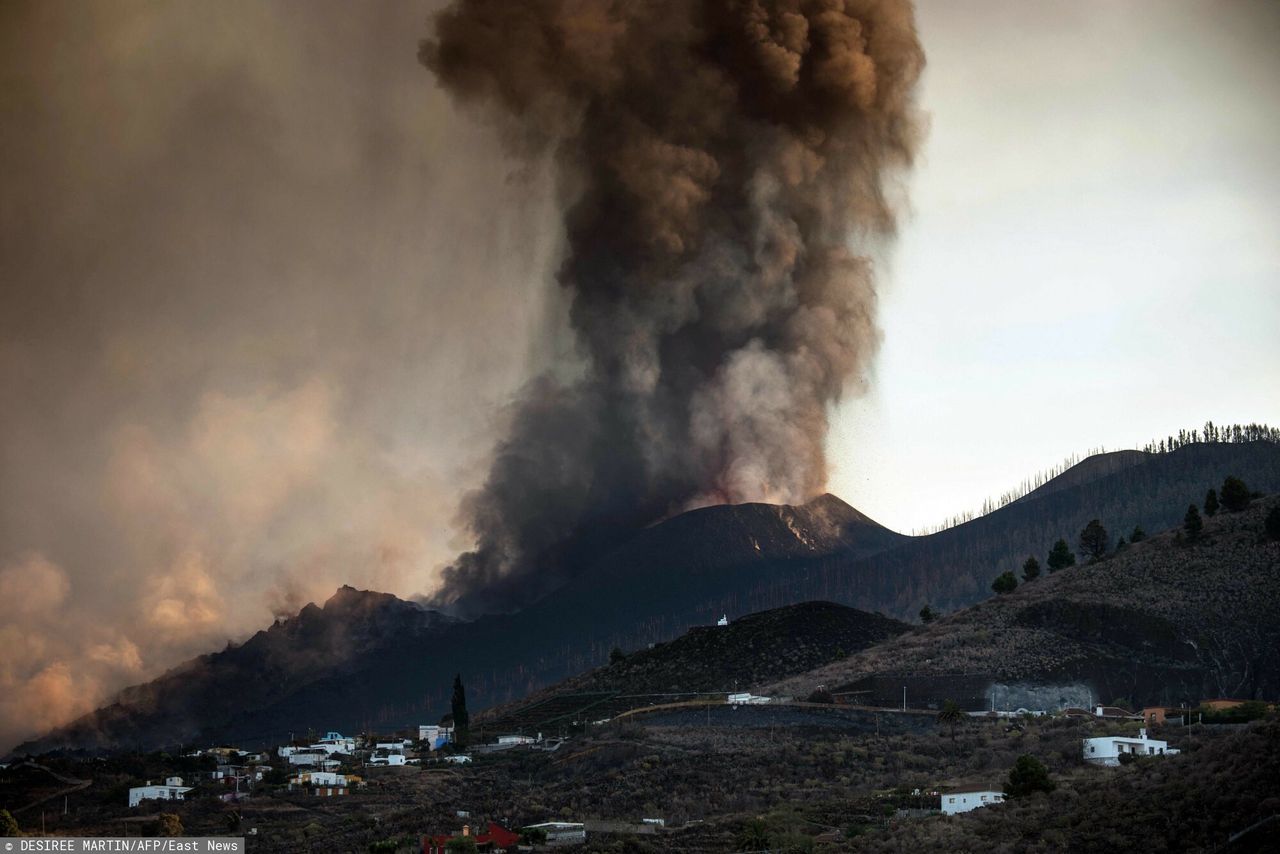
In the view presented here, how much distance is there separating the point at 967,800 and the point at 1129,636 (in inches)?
1227

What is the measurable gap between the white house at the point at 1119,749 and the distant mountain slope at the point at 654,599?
2722 inches

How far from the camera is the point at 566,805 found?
2392 inches

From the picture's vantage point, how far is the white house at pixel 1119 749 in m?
52.3

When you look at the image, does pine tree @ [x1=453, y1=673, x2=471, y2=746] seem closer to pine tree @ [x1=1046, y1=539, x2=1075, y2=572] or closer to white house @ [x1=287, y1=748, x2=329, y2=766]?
white house @ [x1=287, y1=748, x2=329, y2=766]

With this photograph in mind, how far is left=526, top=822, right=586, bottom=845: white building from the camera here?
168 feet

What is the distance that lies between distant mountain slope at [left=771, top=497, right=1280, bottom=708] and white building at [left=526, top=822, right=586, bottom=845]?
26.2 meters

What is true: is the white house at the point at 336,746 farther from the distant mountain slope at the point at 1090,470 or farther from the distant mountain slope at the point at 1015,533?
the distant mountain slope at the point at 1090,470

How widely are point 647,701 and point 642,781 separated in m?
26.7

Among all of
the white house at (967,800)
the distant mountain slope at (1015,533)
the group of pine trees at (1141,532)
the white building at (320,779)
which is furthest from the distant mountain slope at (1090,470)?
the white house at (967,800)

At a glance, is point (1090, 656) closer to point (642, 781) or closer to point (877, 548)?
point (642, 781)

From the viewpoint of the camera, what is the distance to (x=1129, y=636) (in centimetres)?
7575

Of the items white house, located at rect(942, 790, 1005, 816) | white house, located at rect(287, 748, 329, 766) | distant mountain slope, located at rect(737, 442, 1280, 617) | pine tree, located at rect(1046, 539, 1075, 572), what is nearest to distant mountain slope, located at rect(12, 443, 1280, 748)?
distant mountain slope, located at rect(737, 442, 1280, 617)

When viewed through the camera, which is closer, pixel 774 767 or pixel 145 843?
pixel 145 843

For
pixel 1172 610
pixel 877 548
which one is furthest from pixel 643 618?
pixel 1172 610
